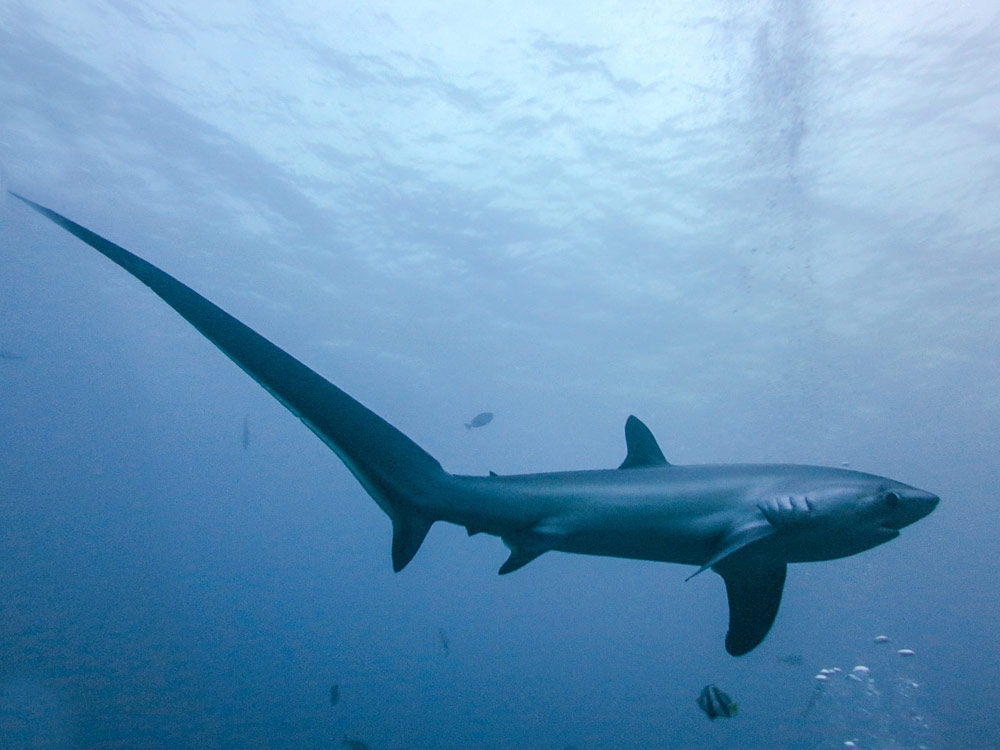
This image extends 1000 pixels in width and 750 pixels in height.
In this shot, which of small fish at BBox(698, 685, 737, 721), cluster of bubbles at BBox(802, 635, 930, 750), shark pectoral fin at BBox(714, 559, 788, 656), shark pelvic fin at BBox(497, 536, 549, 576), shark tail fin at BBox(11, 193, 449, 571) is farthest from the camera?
cluster of bubbles at BBox(802, 635, 930, 750)

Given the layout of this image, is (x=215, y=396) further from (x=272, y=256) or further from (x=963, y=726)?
(x=963, y=726)

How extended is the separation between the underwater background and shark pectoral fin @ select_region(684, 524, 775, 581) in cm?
1043

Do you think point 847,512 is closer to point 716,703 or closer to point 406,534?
point 406,534

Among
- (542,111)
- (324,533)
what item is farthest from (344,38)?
(324,533)

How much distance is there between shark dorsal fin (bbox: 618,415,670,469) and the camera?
3236 mm

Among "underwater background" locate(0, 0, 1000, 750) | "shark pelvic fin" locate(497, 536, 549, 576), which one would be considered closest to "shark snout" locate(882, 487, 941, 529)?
"shark pelvic fin" locate(497, 536, 549, 576)

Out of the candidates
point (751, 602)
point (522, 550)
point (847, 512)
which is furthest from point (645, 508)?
point (751, 602)

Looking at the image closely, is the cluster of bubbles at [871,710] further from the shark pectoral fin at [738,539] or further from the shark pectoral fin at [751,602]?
the shark pectoral fin at [738,539]

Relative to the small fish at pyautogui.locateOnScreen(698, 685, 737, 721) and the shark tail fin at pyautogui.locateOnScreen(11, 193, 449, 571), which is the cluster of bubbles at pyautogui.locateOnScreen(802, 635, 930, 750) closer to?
the small fish at pyautogui.locateOnScreen(698, 685, 737, 721)

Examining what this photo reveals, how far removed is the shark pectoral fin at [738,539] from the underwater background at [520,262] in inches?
→ 411

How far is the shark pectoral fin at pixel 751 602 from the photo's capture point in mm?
3162

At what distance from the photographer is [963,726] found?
65.8 ft

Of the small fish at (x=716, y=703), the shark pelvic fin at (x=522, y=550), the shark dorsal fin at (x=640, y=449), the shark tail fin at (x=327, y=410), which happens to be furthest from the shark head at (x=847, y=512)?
the small fish at (x=716, y=703)

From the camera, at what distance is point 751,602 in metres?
3.27
